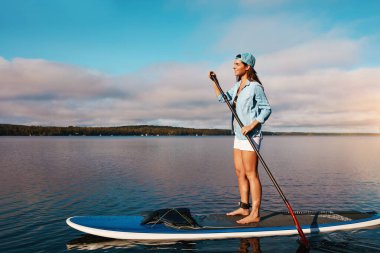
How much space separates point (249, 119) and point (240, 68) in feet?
4.23

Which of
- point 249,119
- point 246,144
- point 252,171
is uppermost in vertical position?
point 249,119

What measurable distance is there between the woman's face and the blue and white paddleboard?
3.85 meters

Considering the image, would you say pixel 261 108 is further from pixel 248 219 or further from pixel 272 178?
pixel 248 219

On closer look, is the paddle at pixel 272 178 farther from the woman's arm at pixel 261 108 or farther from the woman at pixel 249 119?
the woman's arm at pixel 261 108

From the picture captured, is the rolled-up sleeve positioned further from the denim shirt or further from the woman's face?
the woman's face

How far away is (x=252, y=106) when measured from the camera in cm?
779

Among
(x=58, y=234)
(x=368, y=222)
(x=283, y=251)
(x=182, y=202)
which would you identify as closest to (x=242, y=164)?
(x=283, y=251)

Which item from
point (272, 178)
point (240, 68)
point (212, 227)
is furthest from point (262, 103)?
point (212, 227)

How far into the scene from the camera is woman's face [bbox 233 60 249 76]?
786cm

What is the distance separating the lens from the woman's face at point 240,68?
7.86 meters

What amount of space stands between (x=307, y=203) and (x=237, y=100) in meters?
9.10

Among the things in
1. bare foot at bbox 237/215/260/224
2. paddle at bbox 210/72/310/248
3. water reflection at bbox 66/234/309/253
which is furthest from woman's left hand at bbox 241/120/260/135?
water reflection at bbox 66/234/309/253

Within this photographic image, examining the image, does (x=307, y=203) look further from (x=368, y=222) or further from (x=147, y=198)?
(x=147, y=198)

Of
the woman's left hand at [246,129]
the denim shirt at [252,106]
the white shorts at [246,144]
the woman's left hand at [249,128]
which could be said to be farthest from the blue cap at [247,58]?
the white shorts at [246,144]
